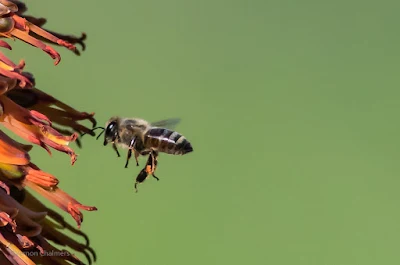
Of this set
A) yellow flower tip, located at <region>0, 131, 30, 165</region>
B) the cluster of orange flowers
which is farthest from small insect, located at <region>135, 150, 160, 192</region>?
yellow flower tip, located at <region>0, 131, 30, 165</region>

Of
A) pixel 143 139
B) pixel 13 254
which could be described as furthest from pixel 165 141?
pixel 13 254

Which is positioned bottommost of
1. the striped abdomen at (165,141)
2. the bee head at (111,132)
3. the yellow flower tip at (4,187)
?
the yellow flower tip at (4,187)

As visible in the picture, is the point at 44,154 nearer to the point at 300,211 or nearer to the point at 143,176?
the point at 143,176

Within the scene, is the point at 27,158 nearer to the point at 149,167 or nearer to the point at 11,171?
the point at 11,171

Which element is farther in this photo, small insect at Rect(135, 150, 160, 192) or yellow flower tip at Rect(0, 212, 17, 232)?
small insect at Rect(135, 150, 160, 192)

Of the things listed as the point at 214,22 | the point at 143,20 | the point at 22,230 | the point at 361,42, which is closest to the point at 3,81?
the point at 22,230

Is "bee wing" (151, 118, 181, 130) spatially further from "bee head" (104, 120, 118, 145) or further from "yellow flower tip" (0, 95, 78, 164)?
"yellow flower tip" (0, 95, 78, 164)

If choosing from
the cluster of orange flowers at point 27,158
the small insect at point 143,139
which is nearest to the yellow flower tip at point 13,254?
the cluster of orange flowers at point 27,158

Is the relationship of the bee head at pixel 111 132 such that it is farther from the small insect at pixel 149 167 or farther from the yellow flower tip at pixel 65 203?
the yellow flower tip at pixel 65 203
